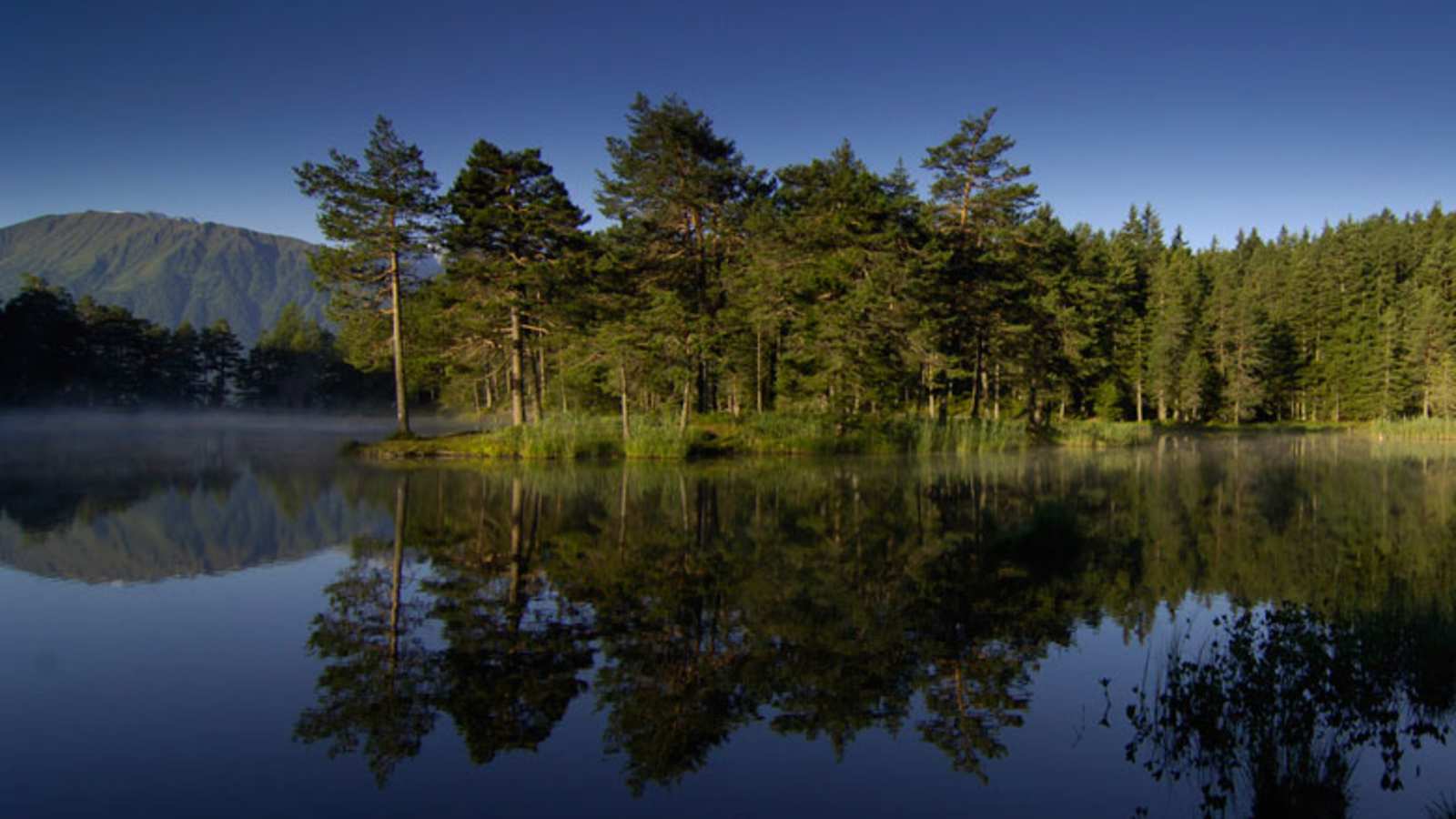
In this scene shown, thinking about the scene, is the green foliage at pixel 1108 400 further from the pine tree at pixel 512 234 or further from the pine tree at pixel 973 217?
the pine tree at pixel 512 234

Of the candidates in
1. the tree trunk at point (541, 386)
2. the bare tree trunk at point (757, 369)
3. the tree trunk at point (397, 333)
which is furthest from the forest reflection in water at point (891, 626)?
the bare tree trunk at point (757, 369)

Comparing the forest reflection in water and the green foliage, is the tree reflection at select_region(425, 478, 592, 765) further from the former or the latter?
the green foliage

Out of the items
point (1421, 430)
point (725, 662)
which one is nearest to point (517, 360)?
point (725, 662)

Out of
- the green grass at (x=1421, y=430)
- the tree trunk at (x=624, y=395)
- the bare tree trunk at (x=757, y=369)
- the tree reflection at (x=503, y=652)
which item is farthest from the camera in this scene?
the green grass at (x=1421, y=430)

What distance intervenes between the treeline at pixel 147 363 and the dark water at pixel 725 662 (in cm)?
6500

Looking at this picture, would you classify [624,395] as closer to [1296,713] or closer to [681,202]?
[681,202]

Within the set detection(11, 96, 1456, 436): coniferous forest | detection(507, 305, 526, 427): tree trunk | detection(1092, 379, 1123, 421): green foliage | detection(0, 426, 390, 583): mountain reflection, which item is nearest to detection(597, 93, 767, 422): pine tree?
detection(11, 96, 1456, 436): coniferous forest

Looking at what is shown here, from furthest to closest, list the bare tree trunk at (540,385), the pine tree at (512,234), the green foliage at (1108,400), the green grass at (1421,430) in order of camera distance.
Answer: the green foliage at (1108,400) < the green grass at (1421,430) < the bare tree trunk at (540,385) < the pine tree at (512,234)

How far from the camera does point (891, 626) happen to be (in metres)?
10.1

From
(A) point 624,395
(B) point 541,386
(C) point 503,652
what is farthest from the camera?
(B) point 541,386

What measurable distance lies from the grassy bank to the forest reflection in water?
11.2 metres

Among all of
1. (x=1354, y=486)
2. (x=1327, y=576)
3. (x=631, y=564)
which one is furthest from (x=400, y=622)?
(x=1354, y=486)

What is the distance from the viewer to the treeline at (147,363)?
6844cm

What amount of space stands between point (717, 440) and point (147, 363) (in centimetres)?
7201
